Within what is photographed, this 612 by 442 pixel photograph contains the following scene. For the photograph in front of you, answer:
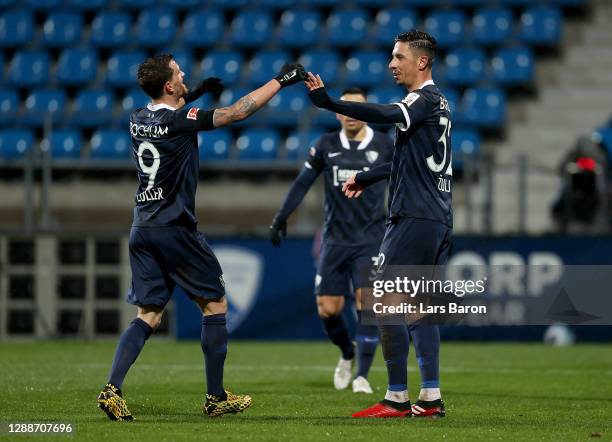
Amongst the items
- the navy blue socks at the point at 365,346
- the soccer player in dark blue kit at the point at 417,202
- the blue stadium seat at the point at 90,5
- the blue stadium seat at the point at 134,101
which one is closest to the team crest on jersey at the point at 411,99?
the soccer player in dark blue kit at the point at 417,202

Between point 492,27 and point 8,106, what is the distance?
8.04 metres

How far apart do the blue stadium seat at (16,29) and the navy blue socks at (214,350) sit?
14.6 meters

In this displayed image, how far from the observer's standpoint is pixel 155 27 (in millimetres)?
20406

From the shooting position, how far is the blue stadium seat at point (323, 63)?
62.1ft

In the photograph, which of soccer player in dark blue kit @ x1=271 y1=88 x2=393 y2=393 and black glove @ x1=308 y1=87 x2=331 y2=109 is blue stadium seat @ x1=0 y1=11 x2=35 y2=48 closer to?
soccer player in dark blue kit @ x1=271 y1=88 x2=393 y2=393

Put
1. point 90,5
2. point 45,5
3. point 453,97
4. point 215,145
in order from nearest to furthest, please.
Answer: point 215,145, point 453,97, point 90,5, point 45,5

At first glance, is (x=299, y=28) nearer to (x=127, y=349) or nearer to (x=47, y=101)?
(x=47, y=101)

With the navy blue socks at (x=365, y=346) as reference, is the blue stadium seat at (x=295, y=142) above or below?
above

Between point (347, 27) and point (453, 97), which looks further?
point (347, 27)

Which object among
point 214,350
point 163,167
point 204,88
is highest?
point 204,88

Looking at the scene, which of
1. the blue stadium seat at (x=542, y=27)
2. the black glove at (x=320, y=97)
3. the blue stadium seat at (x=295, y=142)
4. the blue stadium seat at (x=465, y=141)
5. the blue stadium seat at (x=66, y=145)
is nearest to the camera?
the black glove at (x=320, y=97)

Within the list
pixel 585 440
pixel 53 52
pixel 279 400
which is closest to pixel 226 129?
pixel 53 52

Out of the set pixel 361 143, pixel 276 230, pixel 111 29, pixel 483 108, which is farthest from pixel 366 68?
pixel 276 230

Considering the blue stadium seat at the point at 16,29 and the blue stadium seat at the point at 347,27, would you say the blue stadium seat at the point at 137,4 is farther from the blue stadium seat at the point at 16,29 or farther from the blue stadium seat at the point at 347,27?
the blue stadium seat at the point at 347,27
